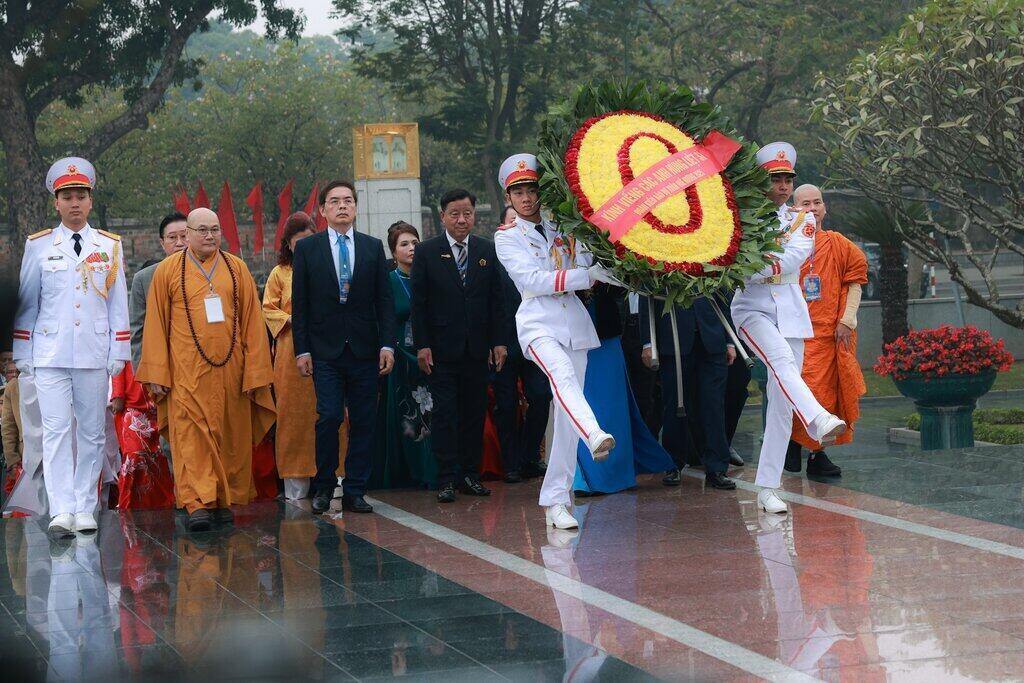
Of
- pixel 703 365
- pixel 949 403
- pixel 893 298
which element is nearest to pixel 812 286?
pixel 703 365

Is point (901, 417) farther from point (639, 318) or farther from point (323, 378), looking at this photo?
point (323, 378)

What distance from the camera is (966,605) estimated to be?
5539 millimetres

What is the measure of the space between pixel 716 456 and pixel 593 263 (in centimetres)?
172

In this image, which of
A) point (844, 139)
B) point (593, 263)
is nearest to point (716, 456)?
point (593, 263)

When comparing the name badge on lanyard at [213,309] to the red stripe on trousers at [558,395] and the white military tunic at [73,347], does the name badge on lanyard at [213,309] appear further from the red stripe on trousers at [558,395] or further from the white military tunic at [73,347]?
the red stripe on trousers at [558,395]

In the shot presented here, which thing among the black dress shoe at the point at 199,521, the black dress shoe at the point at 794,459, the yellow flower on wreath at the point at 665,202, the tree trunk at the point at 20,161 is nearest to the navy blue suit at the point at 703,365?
the black dress shoe at the point at 794,459

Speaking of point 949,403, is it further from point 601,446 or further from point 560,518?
point 601,446

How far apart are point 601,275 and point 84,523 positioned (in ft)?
10.3

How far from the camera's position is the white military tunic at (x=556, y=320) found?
732cm

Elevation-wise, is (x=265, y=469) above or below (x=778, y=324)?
below

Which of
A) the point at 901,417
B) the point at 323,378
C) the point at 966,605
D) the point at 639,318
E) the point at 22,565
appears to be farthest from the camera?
the point at 901,417

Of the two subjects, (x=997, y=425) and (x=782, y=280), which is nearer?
(x=782, y=280)

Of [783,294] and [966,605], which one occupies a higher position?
[783,294]

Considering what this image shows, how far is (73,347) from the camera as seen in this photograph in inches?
306
